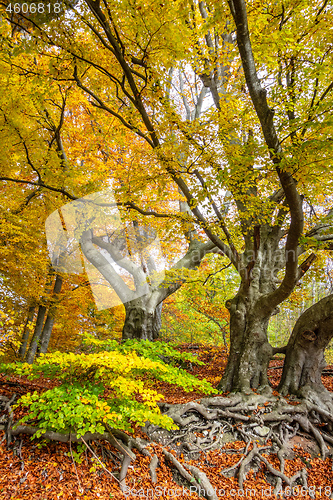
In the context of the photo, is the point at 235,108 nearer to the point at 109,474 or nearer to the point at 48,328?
the point at 109,474

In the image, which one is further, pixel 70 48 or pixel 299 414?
pixel 299 414

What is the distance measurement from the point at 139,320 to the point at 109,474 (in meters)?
4.75

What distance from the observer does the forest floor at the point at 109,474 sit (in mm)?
2369

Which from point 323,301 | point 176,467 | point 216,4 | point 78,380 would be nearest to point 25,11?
point 216,4

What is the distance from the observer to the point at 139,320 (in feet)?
24.4

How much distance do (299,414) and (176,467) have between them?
2441mm

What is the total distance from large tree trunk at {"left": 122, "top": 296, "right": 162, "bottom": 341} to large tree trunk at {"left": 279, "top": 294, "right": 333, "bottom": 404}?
3.77 metres

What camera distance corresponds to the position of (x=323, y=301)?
461 centimetres

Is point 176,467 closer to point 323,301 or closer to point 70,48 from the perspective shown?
point 323,301

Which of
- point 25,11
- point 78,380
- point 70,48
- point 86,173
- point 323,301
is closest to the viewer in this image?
point 25,11

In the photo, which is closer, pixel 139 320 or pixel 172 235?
pixel 172 235

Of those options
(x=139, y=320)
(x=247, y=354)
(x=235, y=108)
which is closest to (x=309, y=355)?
(x=247, y=354)

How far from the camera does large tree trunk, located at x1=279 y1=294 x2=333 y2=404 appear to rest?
4.59 m

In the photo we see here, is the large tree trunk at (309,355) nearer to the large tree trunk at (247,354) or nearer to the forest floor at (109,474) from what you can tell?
the large tree trunk at (247,354)
